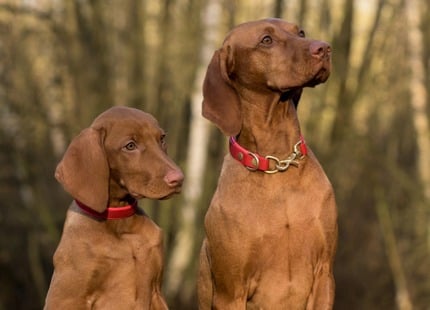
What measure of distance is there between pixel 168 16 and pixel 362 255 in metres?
4.45

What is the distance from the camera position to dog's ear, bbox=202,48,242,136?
6.80m

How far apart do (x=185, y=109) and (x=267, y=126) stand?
9.83 meters

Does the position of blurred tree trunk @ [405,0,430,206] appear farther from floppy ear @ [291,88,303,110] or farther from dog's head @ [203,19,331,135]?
dog's head @ [203,19,331,135]

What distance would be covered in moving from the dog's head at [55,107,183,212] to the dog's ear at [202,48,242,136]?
340 mm

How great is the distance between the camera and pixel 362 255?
1586 cm

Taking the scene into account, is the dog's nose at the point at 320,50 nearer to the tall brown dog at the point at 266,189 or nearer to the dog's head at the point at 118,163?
the tall brown dog at the point at 266,189

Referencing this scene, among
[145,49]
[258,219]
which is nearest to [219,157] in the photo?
[145,49]

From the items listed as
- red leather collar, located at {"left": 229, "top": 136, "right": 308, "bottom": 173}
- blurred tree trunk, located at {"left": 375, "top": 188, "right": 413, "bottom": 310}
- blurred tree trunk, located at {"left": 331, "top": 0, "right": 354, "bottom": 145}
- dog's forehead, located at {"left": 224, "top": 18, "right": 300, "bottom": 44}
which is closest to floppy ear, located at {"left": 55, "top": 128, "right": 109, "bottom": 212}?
A: red leather collar, located at {"left": 229, "top": 136, "right": 308, "bottom": 173}

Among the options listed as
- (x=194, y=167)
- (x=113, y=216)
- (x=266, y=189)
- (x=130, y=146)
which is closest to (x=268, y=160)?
(x=266, y=189)

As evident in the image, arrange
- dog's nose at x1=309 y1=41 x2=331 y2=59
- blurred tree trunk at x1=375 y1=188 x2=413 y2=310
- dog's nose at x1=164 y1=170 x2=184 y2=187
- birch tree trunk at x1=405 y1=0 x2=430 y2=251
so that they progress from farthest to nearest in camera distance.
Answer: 1. birch tree trunk at x1=405 y1=0 x2=430 y2=251
2. blurred tree trunk at x1=375 y1=188 x2=413 y2=310
3. dog's nose at x1=309 y1=41 x2=331 y2=59
4. dog's nose at x1=164 y1=170 x2=184 y2=187

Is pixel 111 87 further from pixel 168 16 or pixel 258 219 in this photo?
pixel 258 219

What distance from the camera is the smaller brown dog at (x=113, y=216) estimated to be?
643cm

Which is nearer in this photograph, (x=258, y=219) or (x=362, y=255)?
(x=258, y=219)

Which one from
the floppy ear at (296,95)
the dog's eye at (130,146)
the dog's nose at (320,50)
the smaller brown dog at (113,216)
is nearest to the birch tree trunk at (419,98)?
the floppy ear at (296,95)
